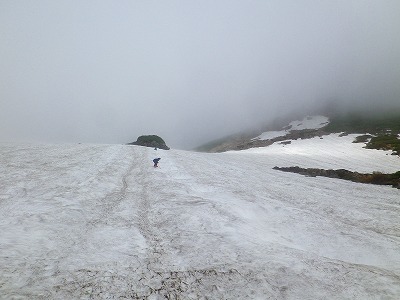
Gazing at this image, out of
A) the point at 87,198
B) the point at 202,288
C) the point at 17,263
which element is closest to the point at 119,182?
Answer: the point at 87,198

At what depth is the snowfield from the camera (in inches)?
241

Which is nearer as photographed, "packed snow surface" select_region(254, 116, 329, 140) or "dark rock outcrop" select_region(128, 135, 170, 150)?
"dark rock outcrop" select_region(128, 135, 170, 150)

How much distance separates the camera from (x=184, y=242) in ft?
27.6

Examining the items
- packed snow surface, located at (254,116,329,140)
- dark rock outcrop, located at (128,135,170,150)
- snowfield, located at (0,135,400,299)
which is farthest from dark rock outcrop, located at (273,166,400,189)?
packed snow surface, located at (254,116,329,140)

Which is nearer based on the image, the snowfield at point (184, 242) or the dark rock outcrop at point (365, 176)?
the snowfield at point (184, 242)

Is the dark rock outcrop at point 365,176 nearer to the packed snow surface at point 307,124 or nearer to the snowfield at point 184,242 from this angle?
the snowfield at point 184,242

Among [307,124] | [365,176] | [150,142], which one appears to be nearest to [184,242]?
[365,176]

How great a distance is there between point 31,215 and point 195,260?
676 centimetres

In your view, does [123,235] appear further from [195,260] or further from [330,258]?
[330,258]

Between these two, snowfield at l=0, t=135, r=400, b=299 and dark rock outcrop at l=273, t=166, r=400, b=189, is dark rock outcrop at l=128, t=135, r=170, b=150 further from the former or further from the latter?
snowfield at l=0, t=135, r=400, b=299

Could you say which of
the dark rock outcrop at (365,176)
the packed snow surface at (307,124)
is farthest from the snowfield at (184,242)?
the packed snow surface at (307,124)

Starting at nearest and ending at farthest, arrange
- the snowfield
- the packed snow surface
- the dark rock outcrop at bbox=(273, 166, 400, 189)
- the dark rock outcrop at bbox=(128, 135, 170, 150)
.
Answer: the snowfield → the dark rock outcrop at bbox=(273, 166, 400, 189) → the dark rock outcrop at bbox=(128, 135, 170, 150) → the packed snow surface

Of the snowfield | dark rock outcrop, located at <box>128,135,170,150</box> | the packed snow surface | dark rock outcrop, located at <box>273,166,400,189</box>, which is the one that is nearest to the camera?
the snowfield

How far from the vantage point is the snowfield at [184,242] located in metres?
6.13
